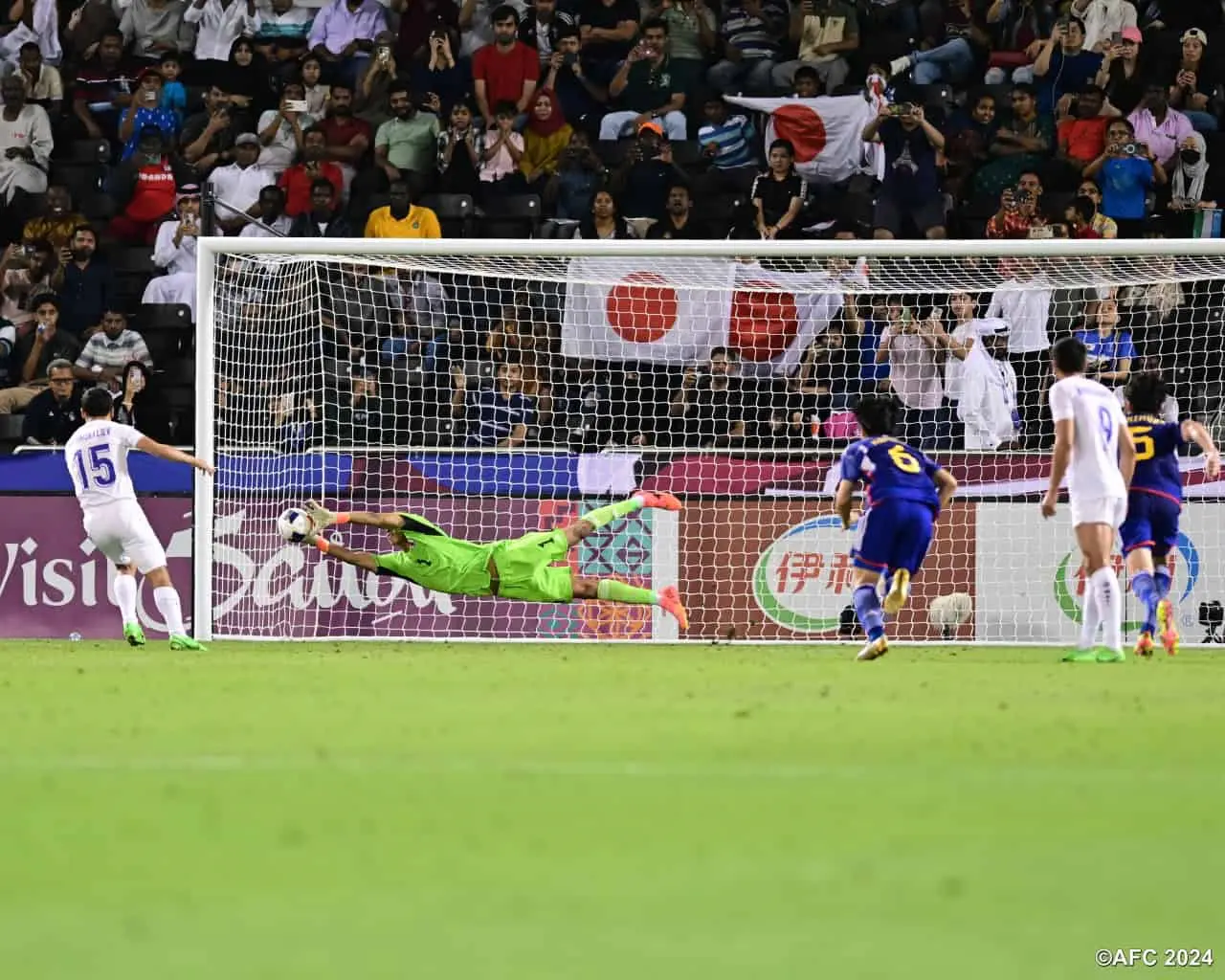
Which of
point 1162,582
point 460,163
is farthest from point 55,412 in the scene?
point 1162,582

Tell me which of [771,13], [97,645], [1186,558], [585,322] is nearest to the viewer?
[97,645]

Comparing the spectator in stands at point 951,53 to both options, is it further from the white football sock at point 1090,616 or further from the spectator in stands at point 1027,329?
the white football sock at point 1090,616

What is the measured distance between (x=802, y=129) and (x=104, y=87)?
7.32 meters

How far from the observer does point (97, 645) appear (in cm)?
1466

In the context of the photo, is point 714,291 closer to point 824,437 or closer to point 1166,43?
point 824,437

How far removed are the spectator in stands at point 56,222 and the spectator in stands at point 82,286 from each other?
0.39 meters

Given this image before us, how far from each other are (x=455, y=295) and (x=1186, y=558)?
6331mm

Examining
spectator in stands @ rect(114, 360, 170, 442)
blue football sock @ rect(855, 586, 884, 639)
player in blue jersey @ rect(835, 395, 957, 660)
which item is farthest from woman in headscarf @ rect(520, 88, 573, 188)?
blue football sock @ rect(855, 586, 884, 639)

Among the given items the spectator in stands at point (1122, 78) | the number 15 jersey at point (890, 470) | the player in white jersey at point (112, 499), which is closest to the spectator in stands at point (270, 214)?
the player in white jersey at point (112, 499)

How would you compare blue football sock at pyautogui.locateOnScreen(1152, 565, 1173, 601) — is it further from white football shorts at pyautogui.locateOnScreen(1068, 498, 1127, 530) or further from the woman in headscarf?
the woman in headscarf

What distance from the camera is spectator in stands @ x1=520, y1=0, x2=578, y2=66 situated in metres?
20.3

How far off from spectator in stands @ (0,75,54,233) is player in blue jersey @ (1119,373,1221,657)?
11.5 m

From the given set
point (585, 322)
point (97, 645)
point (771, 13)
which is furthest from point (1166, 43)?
point (97, 645)

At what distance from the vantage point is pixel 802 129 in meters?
19.3
